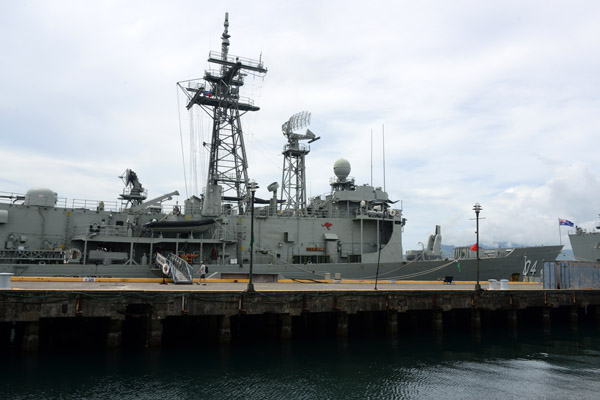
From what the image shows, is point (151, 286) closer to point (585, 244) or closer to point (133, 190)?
point (133, 190)

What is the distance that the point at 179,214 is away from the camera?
29.3 m

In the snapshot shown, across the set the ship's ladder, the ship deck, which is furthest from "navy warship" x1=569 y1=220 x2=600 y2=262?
the ship's ladder

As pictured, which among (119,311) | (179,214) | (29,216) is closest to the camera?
(119,311)

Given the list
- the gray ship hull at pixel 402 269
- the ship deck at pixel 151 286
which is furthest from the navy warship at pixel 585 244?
the ship deck at pixel 151 286

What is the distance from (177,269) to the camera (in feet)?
76.7

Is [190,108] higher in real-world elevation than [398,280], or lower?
higher

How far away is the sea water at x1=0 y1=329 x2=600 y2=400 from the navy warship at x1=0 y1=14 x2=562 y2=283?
6.04 metres

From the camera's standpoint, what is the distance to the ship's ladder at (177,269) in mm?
22219

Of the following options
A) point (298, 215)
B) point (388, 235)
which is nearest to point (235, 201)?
point (298, 215)

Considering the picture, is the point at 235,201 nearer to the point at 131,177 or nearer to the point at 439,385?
the point at 131,177

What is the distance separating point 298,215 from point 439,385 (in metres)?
21.1

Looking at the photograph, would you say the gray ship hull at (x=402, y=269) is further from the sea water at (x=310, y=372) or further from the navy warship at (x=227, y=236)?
the sea water at (x=310, y=372)

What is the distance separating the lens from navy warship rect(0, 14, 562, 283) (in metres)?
26.1

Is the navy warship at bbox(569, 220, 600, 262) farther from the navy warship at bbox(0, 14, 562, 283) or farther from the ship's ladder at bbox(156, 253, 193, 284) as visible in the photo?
the ship's ladder at bbox(156, 253, 193, 284)
